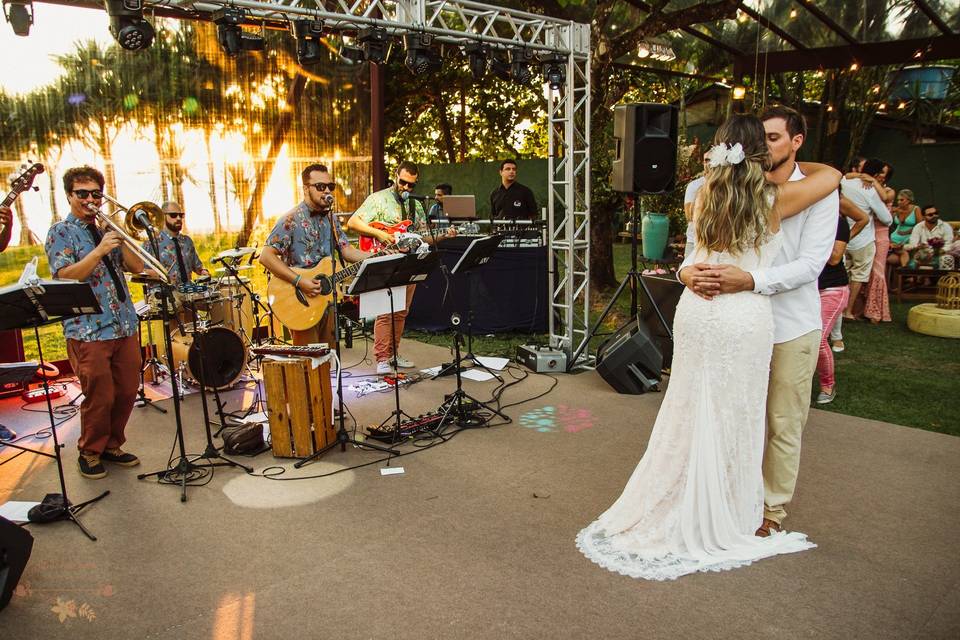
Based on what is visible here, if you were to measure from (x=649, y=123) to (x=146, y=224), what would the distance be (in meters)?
4.10

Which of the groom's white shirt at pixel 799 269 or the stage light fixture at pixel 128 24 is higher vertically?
the stage light fixture at pixel 128 24

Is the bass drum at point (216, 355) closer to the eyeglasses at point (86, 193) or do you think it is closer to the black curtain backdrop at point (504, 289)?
the eyeglasses at point (86, 193)

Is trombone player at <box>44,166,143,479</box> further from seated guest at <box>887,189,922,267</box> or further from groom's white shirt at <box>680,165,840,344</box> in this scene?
seated guest at <box>887,189,922,267</box>

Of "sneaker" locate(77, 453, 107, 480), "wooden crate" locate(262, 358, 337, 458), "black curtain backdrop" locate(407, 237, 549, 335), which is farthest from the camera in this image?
"black curtain backdrop" locate(407, 237, 549, 335)

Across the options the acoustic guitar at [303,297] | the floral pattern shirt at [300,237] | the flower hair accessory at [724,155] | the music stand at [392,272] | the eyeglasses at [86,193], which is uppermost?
the flower hair accessory at [724,155]

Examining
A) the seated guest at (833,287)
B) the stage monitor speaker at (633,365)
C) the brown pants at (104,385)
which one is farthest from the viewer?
the stage monitor speaker at (633,365)

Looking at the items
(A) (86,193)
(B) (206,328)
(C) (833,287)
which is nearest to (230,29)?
(A) (86,193)

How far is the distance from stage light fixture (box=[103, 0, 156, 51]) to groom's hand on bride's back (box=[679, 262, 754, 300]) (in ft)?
13.2

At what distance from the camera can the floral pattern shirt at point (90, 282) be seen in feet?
12.9

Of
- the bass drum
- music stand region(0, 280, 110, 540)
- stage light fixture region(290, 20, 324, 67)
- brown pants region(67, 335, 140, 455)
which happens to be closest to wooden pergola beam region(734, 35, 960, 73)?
stage light fixture region(290, 20, 324, 67)

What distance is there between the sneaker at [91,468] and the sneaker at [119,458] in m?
0.15

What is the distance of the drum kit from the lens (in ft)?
19.2

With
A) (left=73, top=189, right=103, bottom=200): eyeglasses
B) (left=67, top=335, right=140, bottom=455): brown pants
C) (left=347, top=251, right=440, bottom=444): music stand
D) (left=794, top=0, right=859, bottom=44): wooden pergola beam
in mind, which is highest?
(left=794, top=0, right=859, bottom=44): wooden pergola beam

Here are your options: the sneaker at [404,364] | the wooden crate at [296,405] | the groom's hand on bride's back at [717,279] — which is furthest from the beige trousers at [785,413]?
the sneaker at [404,364]
